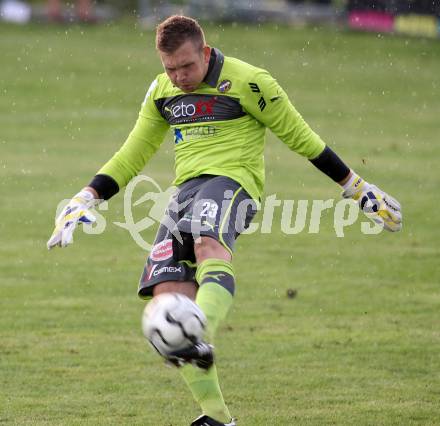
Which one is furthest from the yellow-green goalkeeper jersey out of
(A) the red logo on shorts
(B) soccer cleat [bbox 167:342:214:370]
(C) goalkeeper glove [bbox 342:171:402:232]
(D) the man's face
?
(B) soccer cleat [bbox 167:342:214:370]

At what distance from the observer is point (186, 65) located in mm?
5516

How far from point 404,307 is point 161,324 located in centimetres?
431

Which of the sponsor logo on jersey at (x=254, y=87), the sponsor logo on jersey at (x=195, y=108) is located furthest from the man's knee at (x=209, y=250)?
the sponsor logo on jersey at (x=254, y=87)

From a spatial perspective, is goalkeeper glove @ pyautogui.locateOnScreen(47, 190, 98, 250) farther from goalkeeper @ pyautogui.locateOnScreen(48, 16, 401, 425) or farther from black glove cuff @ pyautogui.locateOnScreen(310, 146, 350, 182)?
black glove cuff @ pyautogui.locateOnScreen(310, 146, 350, 182)

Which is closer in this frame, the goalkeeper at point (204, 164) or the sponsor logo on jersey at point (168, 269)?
the goalkeeper at point (204, 164)

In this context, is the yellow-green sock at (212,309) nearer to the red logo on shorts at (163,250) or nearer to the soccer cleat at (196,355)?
the soccer cleat at (196,355)

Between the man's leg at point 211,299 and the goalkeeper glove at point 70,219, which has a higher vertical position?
the goalkeeper glove at point 70,219

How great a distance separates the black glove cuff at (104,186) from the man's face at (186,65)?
688 millimetres

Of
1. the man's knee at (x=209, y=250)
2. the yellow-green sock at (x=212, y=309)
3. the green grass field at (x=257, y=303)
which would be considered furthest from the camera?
the green grass field at (x=257, y=303)

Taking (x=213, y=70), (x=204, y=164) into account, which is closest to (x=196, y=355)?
(x=204, y=164)

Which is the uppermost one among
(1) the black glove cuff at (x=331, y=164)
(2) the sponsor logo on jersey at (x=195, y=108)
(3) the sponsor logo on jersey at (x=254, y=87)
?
(3) the sponsor logo on jersey at (x=254, y=87)

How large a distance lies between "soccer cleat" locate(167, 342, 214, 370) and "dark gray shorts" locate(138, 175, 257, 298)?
75cm

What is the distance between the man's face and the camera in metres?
5.48

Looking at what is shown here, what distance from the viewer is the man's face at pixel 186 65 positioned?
548 cm
